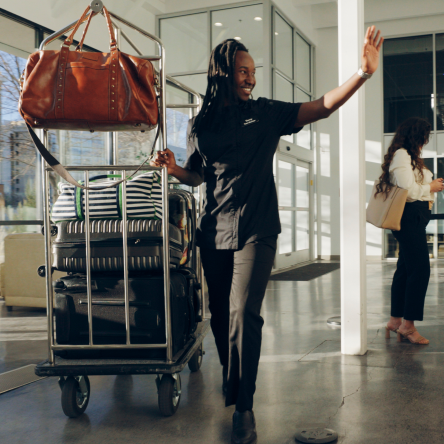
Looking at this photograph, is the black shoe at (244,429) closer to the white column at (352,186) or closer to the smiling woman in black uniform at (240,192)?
the smiling woman in black uniform at (240,192)

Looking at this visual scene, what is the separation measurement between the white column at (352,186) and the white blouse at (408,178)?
370 millimetres

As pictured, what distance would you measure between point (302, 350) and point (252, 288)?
1.55 metres

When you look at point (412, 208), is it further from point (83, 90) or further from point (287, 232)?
point (287, 232)

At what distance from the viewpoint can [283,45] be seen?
1038 cm

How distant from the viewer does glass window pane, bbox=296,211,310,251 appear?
1138 centimetres

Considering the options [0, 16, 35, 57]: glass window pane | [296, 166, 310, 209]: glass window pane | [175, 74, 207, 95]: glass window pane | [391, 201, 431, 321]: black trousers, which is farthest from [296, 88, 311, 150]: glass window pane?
[391, 201, 431, 321]: black trousers

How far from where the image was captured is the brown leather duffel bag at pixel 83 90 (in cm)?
198

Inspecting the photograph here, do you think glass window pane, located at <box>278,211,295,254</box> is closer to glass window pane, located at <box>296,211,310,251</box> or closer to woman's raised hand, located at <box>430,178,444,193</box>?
glass window pane, located at <box>296,211,310,251</box>

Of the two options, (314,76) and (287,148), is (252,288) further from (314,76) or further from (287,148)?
(314,76)

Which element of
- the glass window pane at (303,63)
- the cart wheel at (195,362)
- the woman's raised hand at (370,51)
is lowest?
the cart wheel at (195,362)

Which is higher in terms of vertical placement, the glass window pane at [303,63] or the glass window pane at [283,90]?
the glass window pane at [303,63]

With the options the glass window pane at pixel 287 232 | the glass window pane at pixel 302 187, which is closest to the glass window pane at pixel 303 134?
the glass window pane at pixel 302 187

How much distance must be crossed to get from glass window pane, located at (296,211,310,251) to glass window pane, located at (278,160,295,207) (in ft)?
1.84

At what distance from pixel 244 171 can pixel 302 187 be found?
979 centimetres
